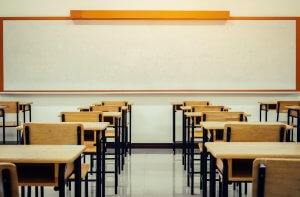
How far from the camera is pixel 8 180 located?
5.26 feet

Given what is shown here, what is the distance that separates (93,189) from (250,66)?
13.7 ft

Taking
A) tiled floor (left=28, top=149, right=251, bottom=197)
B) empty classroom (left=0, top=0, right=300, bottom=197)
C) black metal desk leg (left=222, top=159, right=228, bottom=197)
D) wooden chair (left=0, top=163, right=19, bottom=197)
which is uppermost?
empty classroom (left=0, top=0, right=300, bottom=197)

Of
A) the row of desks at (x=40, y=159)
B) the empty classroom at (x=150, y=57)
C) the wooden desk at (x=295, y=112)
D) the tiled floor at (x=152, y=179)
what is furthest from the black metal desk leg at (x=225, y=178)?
the empty classroom at (x=150, y=57)

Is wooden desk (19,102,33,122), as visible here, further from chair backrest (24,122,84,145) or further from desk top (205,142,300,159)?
desk top (205,142,300,159)

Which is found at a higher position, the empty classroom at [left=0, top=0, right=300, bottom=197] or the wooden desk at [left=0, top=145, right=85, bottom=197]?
the empty classroom at [left=0, top=0, right=300, bottom=197]

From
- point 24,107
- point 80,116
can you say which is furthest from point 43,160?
point 24,107

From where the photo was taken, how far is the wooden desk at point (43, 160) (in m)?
1.97

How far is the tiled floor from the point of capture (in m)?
4.13

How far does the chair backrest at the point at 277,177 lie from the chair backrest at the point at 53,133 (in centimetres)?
156

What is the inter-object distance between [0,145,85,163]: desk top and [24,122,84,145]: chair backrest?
487 millimetres

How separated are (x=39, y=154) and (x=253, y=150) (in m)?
1.18

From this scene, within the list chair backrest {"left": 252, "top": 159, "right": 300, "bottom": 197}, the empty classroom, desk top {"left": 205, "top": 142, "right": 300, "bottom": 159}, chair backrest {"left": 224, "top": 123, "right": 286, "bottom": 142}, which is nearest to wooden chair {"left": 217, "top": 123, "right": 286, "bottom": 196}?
chair backrest {"left": 224, "top": 123, "right": 286, "bottom": 142}

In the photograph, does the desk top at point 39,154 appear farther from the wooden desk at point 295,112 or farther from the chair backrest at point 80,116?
the wooden desk at point 295,112

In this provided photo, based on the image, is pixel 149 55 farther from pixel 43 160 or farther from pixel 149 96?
pixel 43 160
